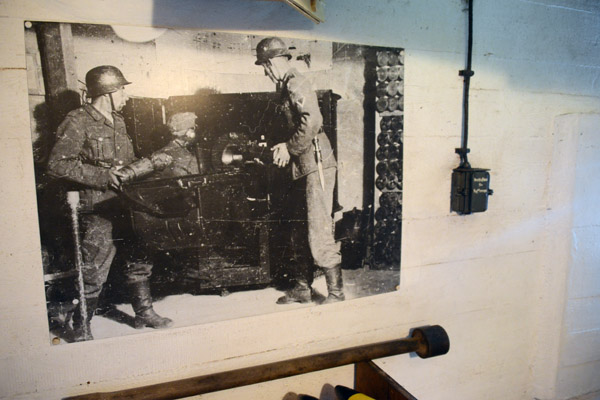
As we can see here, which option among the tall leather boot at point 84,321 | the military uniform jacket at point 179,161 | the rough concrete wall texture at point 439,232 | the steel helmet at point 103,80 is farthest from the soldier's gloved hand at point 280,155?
the tall leather boot at point 84,321

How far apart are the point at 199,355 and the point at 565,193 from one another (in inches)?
65.6

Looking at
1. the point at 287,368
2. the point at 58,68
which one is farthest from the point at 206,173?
the point at 287,368

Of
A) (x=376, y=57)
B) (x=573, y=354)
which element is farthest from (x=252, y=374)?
(x=573, y=354)

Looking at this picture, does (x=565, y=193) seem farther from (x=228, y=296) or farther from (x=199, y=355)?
(x=199, y=355)

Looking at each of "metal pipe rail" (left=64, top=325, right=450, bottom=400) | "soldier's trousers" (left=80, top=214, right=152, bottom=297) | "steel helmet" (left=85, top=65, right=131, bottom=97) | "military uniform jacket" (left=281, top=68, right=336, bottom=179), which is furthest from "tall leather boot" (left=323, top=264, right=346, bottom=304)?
"steel helmet" (left=85, top=65, right=131, bottom=97)

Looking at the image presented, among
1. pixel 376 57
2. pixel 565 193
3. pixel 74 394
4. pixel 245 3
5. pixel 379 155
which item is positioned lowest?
pixel 74 394

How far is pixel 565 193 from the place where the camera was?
1.57 m

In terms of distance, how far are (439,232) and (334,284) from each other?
49 centimetres

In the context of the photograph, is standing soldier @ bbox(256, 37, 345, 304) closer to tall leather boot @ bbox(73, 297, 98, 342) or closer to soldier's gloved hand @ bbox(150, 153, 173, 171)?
soldier's gloved hand @ bbox(150, 153, 173, 171)

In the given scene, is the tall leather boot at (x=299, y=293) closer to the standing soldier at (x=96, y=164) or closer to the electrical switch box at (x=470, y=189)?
the standing soldier at (x=96, y=164)

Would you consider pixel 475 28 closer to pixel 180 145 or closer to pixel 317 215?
pixel 317 215

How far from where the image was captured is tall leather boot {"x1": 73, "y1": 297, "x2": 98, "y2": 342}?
1.03m

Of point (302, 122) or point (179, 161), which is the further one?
point (302, 122)

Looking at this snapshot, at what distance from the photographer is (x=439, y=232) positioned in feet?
4.66
